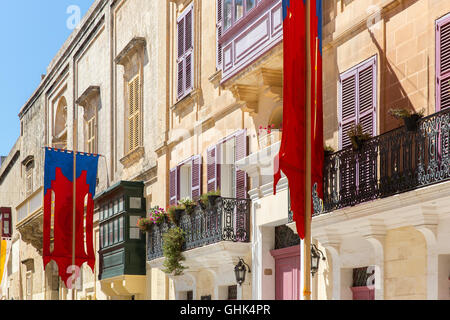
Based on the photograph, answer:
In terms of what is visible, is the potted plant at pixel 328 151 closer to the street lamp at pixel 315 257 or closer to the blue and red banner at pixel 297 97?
the blue and red banner at pixel 297 97

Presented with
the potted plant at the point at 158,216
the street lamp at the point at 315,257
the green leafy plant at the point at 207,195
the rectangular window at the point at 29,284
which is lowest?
the rectangular window at the point at 29,284

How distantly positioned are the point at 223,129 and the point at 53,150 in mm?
7349

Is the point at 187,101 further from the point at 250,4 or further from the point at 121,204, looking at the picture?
the point at 250,4

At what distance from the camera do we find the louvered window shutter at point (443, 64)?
10.1 m

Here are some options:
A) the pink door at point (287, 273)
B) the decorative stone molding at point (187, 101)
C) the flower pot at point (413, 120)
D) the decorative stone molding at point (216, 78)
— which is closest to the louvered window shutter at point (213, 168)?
the decorative stone molding at point (216, 78)

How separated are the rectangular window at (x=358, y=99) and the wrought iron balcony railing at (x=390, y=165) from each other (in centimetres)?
70

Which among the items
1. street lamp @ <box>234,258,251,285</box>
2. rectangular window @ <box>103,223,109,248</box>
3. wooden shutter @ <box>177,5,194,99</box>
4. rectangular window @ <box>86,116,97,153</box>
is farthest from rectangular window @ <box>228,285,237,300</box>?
rectangular window @ <box>86,116,97,153</box>

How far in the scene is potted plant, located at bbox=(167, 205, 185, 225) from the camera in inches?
702

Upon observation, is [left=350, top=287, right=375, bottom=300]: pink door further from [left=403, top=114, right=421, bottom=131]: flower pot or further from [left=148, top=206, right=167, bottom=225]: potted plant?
[left=148, top=206, right=167, bottom=225]: potted plant

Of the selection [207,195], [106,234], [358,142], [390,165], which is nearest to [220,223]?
[207,195]

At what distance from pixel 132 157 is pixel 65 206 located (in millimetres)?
2485
